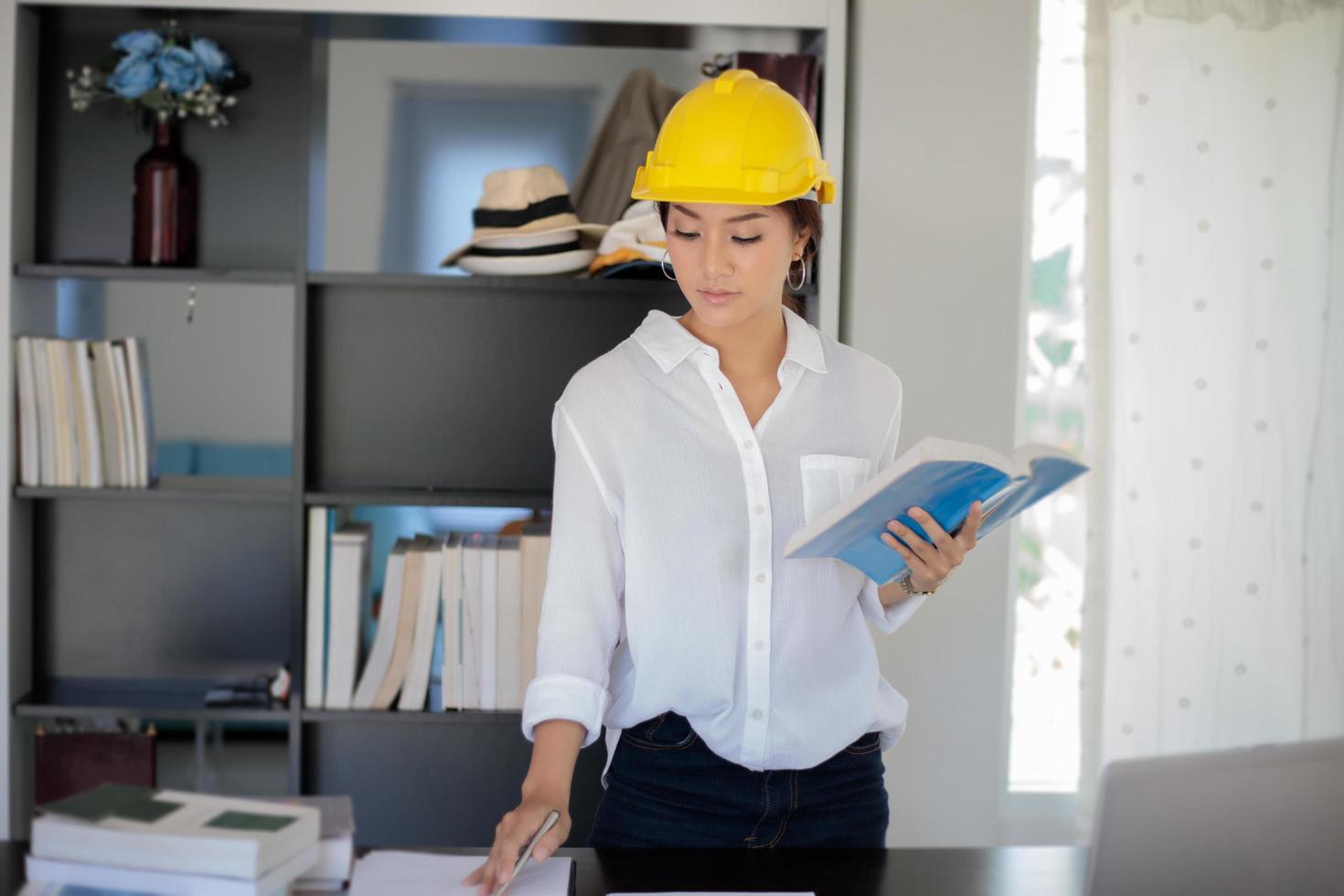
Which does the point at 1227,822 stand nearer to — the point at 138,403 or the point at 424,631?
the point at 424,631

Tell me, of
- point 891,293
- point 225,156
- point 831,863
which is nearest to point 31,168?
A: point 225,156

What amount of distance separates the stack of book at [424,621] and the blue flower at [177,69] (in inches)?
35.8

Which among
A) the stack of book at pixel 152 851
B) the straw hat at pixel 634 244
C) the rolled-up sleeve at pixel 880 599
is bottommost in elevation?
the stack of book at pixel 152 851

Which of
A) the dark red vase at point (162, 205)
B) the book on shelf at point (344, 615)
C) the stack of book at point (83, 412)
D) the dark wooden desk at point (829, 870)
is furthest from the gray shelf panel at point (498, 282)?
the dark wooden desk at point (829, 870)

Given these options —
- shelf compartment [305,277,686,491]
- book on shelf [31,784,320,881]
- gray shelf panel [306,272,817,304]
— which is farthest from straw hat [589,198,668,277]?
book on shelf [31,784,320,881]

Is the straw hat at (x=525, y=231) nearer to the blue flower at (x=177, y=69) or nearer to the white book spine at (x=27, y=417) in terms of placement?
the blue flower at (x=177, y=69)

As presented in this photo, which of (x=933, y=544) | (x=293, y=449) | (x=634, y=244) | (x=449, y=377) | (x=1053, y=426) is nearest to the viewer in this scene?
(x=933, y=544)

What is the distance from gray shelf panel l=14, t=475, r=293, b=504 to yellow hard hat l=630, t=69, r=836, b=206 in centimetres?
140

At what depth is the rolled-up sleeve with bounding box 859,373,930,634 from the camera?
5.84 ft

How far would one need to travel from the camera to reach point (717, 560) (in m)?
1.65

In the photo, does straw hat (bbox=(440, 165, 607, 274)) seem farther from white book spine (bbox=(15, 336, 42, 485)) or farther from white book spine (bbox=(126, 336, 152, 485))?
white book spine (bbox=(15, 336, 42, 485))

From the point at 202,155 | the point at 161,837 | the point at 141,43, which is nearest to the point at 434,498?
the point at 202,155

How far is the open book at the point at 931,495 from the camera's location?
130cm

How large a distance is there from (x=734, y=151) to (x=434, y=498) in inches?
52.0
